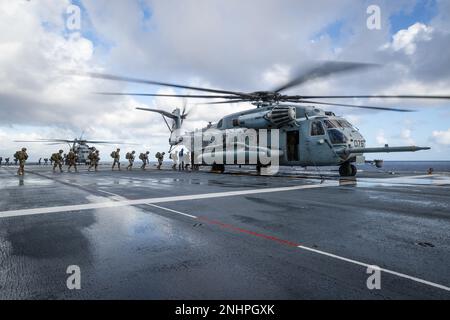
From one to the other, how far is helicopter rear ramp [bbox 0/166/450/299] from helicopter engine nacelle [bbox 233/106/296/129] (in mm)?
9027

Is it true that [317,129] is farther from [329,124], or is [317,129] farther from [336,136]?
[336,136]

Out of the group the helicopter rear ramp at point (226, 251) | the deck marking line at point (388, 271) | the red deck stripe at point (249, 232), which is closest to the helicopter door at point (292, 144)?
the helicopter rear ramp at point (226, 251)

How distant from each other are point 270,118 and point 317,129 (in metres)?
2.52

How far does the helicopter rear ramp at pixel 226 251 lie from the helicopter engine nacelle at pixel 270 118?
29.6 ft

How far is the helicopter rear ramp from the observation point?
244 centimetres

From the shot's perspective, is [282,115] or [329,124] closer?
[329,124]

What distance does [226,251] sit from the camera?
11.3ft

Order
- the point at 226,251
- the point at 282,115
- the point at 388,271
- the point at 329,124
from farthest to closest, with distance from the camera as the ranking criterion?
1. the point at 282,115
2. the point at 329,124
3. the point at 226,251
4. the point at 388,271

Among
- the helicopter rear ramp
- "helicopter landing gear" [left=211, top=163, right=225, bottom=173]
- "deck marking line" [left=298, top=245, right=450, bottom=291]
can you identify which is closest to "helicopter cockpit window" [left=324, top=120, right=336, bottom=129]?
the helicopter rear ramp

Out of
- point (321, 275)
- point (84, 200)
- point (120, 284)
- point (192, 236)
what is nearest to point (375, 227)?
point (321, 275)

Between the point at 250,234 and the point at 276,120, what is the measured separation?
11506 mm

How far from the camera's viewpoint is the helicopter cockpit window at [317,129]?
1470cm

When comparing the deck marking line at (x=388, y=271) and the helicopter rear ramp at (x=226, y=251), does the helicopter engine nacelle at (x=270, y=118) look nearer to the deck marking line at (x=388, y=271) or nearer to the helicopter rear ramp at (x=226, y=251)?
the helicopter rear ramp at (x=226, y=251)

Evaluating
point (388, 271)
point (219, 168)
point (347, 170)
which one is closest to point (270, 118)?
point (347, 170)
